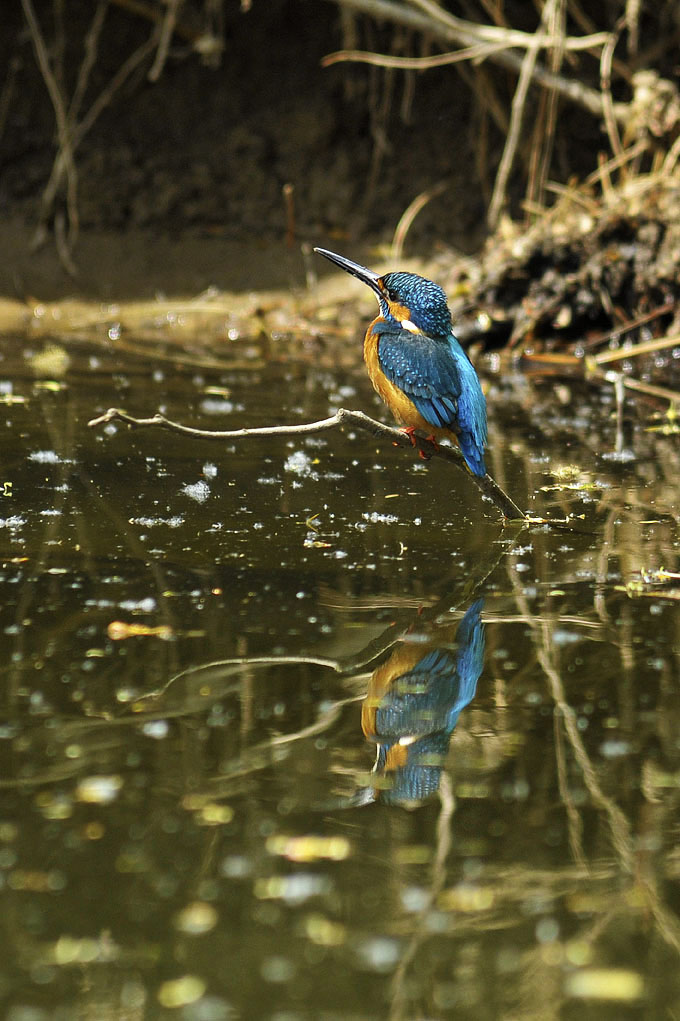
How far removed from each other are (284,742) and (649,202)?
15.7ft

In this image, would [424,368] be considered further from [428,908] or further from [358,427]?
[428,908]

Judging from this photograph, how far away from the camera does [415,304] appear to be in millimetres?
Result: 3340

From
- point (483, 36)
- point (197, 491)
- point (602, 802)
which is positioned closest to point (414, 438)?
point (197, 491)

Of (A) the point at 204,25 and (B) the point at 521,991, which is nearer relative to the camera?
(B) the point at 521,991

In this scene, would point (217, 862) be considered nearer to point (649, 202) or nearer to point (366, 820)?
point (366, 820)

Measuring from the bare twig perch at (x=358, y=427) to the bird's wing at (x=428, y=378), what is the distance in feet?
0.35

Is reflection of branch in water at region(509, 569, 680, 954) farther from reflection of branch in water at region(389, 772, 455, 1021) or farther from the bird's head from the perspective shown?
the bird's head

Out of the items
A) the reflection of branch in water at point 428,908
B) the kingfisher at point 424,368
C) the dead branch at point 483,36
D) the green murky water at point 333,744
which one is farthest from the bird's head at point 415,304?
the dead branch at point 483,36

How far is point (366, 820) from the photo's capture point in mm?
2027

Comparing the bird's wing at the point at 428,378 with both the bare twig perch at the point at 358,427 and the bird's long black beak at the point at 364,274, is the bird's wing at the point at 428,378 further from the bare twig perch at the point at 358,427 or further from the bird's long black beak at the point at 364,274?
the bird's long black beak at the point at 364,274

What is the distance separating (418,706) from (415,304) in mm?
1325

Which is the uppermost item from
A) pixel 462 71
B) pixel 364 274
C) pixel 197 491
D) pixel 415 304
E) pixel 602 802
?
pixel 462 71


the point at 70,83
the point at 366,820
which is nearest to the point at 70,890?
the point at 366,820

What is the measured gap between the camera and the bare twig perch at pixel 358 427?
113 inches
